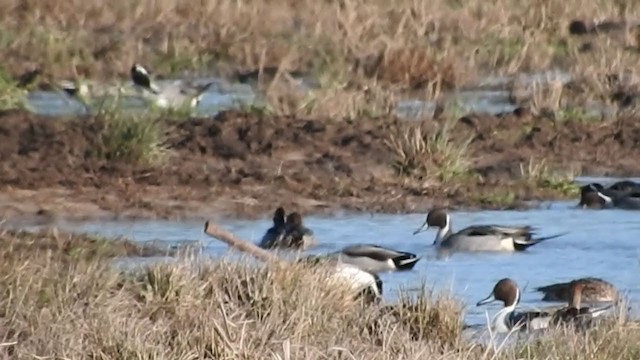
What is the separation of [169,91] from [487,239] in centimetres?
715

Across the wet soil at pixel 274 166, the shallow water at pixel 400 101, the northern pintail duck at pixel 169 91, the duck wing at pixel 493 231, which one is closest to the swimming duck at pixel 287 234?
the duck wing at pixel 493 231

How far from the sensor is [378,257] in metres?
13.4

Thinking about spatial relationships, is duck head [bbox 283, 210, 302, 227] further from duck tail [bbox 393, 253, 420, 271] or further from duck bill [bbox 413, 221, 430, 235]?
duck bill [bbox 413, 221, 430, 235]

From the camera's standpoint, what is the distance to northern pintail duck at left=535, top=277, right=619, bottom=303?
11648 millimetres

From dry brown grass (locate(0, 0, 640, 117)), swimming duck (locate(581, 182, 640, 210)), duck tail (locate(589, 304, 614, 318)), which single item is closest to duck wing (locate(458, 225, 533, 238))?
swimming duck (locate(581, 182, 640, 210))

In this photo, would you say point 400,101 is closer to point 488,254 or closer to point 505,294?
point 488,254

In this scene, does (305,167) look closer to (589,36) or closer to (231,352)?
(231,352)

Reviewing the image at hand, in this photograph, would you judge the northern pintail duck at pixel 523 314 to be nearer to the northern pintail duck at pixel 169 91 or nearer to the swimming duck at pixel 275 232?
the swimming duck at pixel 275 232

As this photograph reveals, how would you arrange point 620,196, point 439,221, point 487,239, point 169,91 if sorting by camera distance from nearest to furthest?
point 487,239
point 439,221
point 620,196
point 169,91

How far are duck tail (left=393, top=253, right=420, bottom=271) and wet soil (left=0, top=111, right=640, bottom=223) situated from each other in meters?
2.31

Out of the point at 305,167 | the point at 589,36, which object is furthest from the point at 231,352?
the point at 589,36

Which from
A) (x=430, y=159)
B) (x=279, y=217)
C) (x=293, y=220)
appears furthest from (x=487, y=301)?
(x=430, y=159)

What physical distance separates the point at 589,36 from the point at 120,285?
60.2 feet

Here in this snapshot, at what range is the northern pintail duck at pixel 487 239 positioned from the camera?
1437cm
